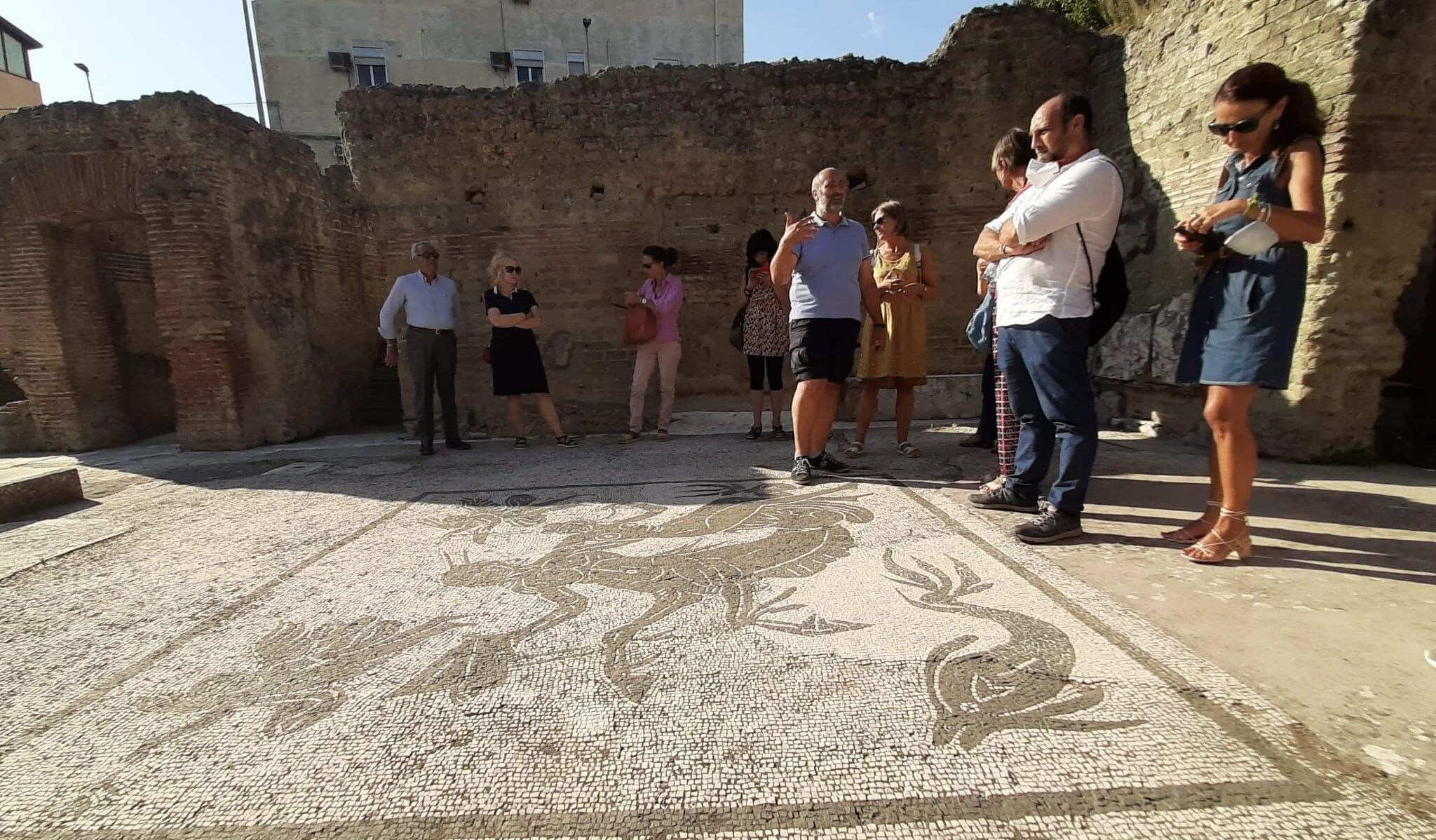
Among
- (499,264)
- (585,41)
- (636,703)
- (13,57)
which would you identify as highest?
(585,41)

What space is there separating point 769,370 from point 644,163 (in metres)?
2.59

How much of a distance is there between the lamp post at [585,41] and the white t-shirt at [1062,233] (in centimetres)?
2459

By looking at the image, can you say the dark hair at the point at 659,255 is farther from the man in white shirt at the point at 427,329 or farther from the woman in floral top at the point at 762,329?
the man in white shirt at the point at 427,329

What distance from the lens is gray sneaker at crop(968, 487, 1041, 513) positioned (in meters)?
2.99

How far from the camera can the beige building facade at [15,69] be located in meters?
20.3

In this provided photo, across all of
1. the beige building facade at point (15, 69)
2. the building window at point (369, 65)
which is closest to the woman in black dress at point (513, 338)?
the building window at point (369, 65)

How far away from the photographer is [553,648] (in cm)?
181

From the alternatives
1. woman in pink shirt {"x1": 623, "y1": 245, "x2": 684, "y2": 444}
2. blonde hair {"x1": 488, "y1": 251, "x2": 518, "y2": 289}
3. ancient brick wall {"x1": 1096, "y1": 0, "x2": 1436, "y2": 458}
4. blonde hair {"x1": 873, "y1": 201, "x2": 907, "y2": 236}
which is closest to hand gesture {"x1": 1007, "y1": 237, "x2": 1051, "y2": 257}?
blonde hair {"x1": 873, "y1": 201, "x2": 907, "y2": 236}

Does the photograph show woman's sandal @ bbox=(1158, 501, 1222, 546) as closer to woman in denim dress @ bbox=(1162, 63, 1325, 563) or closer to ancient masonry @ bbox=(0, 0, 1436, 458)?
woman in denim dress @ bbox=(1162, 63, 1325, 563)

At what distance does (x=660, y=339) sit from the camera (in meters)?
5.30

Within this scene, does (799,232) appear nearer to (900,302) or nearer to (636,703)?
(900,302)

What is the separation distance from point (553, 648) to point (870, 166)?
5741 mm

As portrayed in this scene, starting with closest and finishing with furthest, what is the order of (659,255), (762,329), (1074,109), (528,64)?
(1074,109) < (762,329) < (659,255) < (528,64)

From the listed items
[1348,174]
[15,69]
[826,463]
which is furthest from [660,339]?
[15,69]
